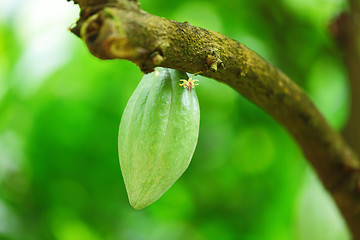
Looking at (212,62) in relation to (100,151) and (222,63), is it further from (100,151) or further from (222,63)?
(100,151)

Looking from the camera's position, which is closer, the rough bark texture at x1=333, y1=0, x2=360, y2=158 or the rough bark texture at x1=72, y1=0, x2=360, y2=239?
the rough bark texture at x1=72, y1=0, x2=360, y2=239

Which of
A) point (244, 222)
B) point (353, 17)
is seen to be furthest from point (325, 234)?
point (353, 17)

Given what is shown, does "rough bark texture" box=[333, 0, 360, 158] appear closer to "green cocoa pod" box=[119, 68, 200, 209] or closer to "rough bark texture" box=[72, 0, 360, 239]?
"rough bark texture" box=[72, 0, 360, 239]

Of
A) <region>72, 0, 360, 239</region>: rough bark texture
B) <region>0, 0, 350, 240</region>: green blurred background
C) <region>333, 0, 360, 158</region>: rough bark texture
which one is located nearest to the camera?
<region>72, 0, 360, 239</region>: rough bark texture

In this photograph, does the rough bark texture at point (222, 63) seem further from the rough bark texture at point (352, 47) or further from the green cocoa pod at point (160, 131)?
the rough bark texture at point (352, 47)

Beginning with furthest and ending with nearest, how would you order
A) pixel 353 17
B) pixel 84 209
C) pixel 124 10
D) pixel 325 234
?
pixel 84 209 → pixel 353 17 → pixel 325 234 → pixel 124 10

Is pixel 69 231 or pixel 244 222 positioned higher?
pixel 244 222

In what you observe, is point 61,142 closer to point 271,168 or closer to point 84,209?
point 84,209

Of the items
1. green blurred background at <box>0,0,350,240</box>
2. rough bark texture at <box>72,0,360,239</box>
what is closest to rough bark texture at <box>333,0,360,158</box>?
green blurred background at <box>0,0,350,240</box>
